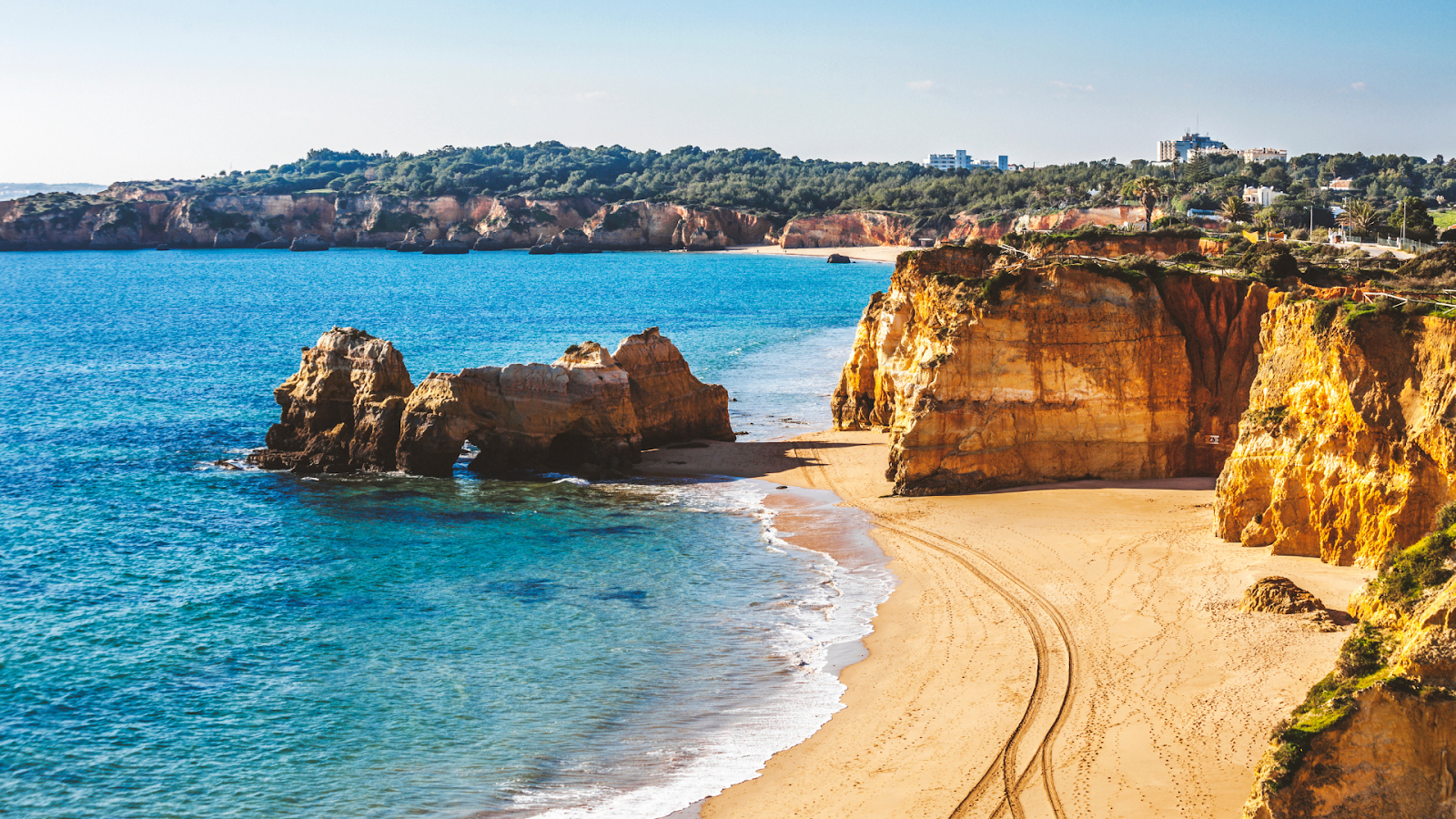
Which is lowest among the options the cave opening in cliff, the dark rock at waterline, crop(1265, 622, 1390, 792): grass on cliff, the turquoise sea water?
the turquoise sea water

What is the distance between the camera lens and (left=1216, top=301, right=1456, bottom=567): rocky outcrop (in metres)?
20.0

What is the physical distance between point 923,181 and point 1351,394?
175274mm

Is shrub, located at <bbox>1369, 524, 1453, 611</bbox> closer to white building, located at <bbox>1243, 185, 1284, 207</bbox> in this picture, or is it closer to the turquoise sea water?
the turquoise sea water

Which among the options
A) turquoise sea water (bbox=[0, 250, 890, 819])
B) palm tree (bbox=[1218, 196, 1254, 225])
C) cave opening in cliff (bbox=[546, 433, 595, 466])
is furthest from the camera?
palm tree (bbox=[1218, 196, 1254, 225])

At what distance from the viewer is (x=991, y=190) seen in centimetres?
16650

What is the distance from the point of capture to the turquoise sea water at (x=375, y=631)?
615 inches

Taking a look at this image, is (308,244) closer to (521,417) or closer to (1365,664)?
(521,417)

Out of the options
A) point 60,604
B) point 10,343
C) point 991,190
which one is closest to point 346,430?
point 60,604

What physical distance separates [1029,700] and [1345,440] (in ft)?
30.9

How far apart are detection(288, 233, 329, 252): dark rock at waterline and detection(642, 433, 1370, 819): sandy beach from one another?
18098 cm

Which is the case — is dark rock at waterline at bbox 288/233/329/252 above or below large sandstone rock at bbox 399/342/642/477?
above

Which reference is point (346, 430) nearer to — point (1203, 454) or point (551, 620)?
point (551, 620)

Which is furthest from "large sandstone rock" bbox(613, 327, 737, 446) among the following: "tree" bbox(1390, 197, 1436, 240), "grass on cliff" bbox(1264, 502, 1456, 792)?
"tree" bbox(1390, 197, 1436, 240)

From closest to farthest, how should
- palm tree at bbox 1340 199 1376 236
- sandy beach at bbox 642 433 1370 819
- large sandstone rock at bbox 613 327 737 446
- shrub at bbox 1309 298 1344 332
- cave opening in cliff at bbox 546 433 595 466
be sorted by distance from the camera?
sandy beach at bbox 642 433 1370 819
shrub at bbox 1309 298 1344 332
cave opening in cliff at bbox 546 433 595 466
large sandstone rock at bbox 613 327 737 446
palm tree at bbox 1340 199 1376 236
